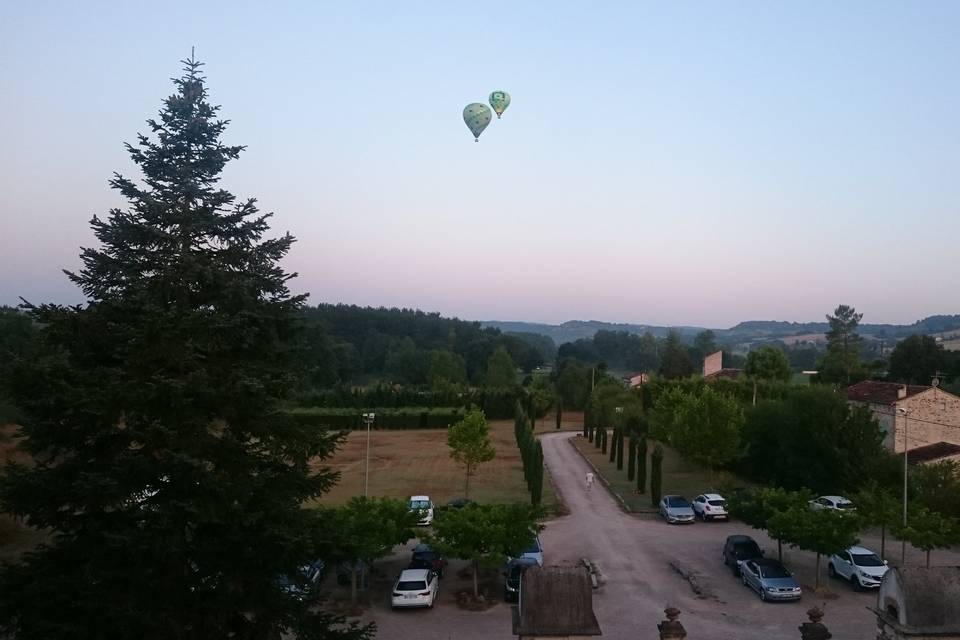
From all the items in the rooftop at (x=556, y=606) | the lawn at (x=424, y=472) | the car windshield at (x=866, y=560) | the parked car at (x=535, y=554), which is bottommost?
the lawn at (x=424, y=472)

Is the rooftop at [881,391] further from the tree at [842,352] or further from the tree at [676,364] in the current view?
the tree at [676,364]

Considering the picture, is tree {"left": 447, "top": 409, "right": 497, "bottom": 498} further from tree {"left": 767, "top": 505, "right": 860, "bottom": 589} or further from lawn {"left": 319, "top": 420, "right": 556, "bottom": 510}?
tree {"left": 767, "top": 505, "right": 860, "bottom": 589}

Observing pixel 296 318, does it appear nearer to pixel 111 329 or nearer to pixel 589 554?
pixel 111 329

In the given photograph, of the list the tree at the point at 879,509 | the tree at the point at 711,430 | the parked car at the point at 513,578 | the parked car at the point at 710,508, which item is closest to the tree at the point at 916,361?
the tree at the point at 711,430

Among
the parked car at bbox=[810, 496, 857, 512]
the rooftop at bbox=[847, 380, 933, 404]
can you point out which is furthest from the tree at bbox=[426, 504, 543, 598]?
the rooftop at bbox=[847, 380, 933, 404]

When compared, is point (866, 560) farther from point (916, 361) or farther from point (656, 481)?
point (916, 361)
